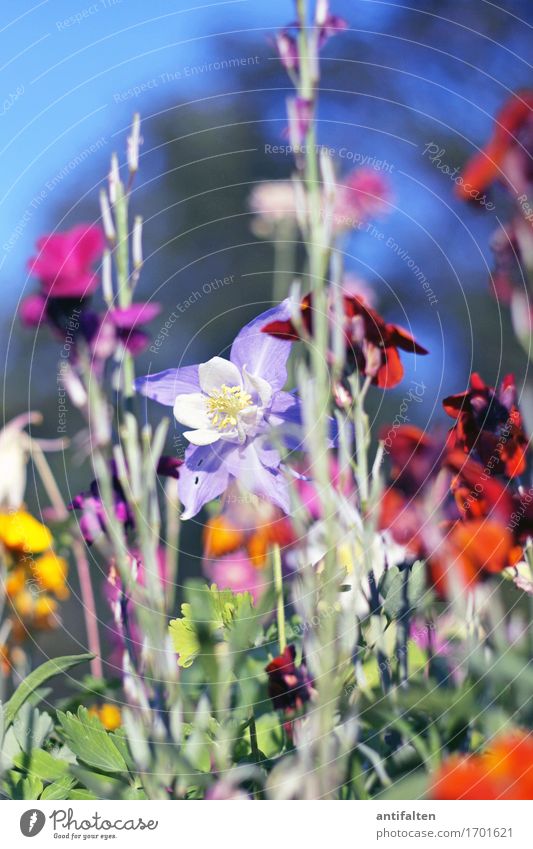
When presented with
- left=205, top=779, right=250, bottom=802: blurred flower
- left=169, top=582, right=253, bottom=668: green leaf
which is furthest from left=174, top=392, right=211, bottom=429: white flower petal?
left=205, top=779, right=250, bottom=802: blurred flower

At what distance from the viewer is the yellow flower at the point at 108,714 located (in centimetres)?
59

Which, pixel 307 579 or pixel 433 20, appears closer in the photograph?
pixel 307 579

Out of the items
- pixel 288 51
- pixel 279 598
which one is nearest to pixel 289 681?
Result: pixel 279 598

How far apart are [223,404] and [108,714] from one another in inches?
8.7

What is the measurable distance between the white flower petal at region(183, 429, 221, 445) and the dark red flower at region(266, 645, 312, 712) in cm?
15

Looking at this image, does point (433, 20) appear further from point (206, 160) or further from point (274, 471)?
point (274, 471)

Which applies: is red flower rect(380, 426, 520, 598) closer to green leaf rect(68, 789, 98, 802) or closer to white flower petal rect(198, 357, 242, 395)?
white flower petal rect(198, 357, 242, 395)

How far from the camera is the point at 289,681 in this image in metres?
0.50

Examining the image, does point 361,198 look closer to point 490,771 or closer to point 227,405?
point 227,405

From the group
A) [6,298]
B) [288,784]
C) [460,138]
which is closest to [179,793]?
[288,784]

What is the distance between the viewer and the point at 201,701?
50 cm

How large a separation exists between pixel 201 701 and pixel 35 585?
0.17 metres

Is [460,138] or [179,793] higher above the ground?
[460,138]
